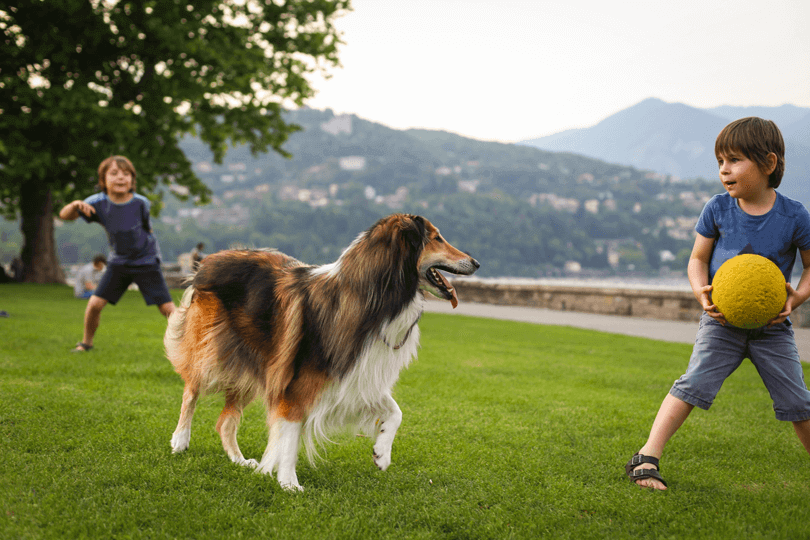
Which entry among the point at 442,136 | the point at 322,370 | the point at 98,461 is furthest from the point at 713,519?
the point at 442,136

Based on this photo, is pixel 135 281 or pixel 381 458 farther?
pixel 135 281

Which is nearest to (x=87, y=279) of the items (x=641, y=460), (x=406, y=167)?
(x=641, y=460)

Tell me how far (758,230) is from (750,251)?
0.13m

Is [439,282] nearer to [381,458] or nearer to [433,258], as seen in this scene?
[433,258]

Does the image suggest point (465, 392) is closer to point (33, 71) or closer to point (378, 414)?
point (378, 414)

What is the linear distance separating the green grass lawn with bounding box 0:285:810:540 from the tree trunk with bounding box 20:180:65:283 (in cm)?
1591

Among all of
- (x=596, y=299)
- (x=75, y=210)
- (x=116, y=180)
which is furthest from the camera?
(x=596, y=299)

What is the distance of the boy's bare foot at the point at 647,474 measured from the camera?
11.3ft

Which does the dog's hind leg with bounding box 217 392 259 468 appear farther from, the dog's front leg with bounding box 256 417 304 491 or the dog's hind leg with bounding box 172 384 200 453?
the dog's front leg with bounding box 256 417 304 491

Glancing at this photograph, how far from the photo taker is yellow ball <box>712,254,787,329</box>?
10.1ft

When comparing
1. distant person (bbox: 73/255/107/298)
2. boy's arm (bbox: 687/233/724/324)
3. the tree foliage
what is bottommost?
distant person (bbox: 73/255/107/298)

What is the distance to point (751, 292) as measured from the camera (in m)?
3.07

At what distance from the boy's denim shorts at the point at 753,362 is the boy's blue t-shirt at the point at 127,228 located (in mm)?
5683

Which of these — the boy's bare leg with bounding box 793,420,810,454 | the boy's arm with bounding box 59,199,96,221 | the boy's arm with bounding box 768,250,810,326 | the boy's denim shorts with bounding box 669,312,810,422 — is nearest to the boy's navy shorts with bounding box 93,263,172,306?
the boy's arm with bounding box 59,199,96,221
